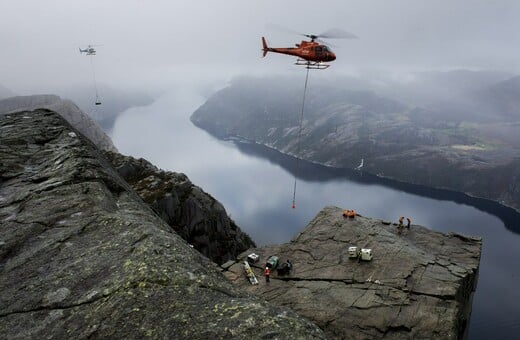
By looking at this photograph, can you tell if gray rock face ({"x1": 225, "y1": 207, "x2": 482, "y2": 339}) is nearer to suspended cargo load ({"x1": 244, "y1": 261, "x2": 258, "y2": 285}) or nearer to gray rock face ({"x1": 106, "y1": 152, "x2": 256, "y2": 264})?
suspended cargo load ({"x1": 244, "y1": 261, "x2": 258, "y2": 285})

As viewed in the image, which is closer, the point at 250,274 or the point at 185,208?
the point at 250,274

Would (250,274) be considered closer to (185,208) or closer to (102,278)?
(102,278)

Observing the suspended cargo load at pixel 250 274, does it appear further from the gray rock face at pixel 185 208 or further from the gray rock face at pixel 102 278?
the gray rock face at pixel 185 208

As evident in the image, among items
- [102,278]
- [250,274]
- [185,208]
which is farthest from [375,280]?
[185,208]

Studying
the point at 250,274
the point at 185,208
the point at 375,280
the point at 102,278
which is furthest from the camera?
the point at 185,208

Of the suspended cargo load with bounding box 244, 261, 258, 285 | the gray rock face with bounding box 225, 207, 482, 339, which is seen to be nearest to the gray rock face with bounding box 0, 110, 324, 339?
the gray rock face with bounding box 225, 207, 482, 339

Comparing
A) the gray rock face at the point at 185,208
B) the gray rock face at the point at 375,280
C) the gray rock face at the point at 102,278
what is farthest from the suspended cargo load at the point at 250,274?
the gray rock face at the point at 185,208

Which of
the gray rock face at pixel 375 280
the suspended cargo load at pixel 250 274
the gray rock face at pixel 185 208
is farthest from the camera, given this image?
the gray rock face at pixel 185 208

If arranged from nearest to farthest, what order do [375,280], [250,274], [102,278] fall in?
[102,278] → [375,280] → [250,274]
